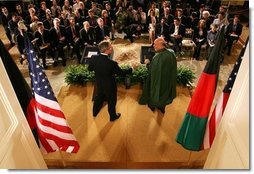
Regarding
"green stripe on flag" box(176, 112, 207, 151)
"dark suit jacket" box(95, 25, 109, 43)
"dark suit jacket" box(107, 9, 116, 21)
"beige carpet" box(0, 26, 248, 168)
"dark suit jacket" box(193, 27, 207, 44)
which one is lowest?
"beige carpet" box(0, 26, 248, 168)

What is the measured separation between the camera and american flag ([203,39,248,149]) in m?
3.90

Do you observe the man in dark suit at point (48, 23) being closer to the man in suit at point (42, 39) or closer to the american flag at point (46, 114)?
the man in suit at point (42, 39)

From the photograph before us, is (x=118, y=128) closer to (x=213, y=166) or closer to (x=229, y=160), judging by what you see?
(x=213, y=166)

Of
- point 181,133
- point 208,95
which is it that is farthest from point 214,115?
point 181,133

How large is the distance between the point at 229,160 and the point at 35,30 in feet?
23.8

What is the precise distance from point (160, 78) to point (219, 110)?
176cm

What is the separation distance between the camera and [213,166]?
13.5 ft

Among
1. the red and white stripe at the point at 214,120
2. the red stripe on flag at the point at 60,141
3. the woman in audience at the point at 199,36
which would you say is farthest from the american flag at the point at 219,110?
the woman in audience at the point at 199,36

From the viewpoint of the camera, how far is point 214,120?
13.4ft

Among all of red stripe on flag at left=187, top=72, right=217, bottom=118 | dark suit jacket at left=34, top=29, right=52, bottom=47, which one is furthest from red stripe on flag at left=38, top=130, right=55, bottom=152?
dark suit jacket at left=34, top=29, right=52, bottom=47

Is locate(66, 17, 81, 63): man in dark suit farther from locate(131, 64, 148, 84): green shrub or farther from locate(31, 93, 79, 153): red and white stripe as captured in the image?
locate(31, 93, 79, 153): red and white stripe

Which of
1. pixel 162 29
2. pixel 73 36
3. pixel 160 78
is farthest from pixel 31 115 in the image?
pixel 162 29

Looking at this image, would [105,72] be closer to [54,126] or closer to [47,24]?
[54,126]

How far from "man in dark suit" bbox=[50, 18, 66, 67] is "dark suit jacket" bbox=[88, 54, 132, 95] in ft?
12.0
